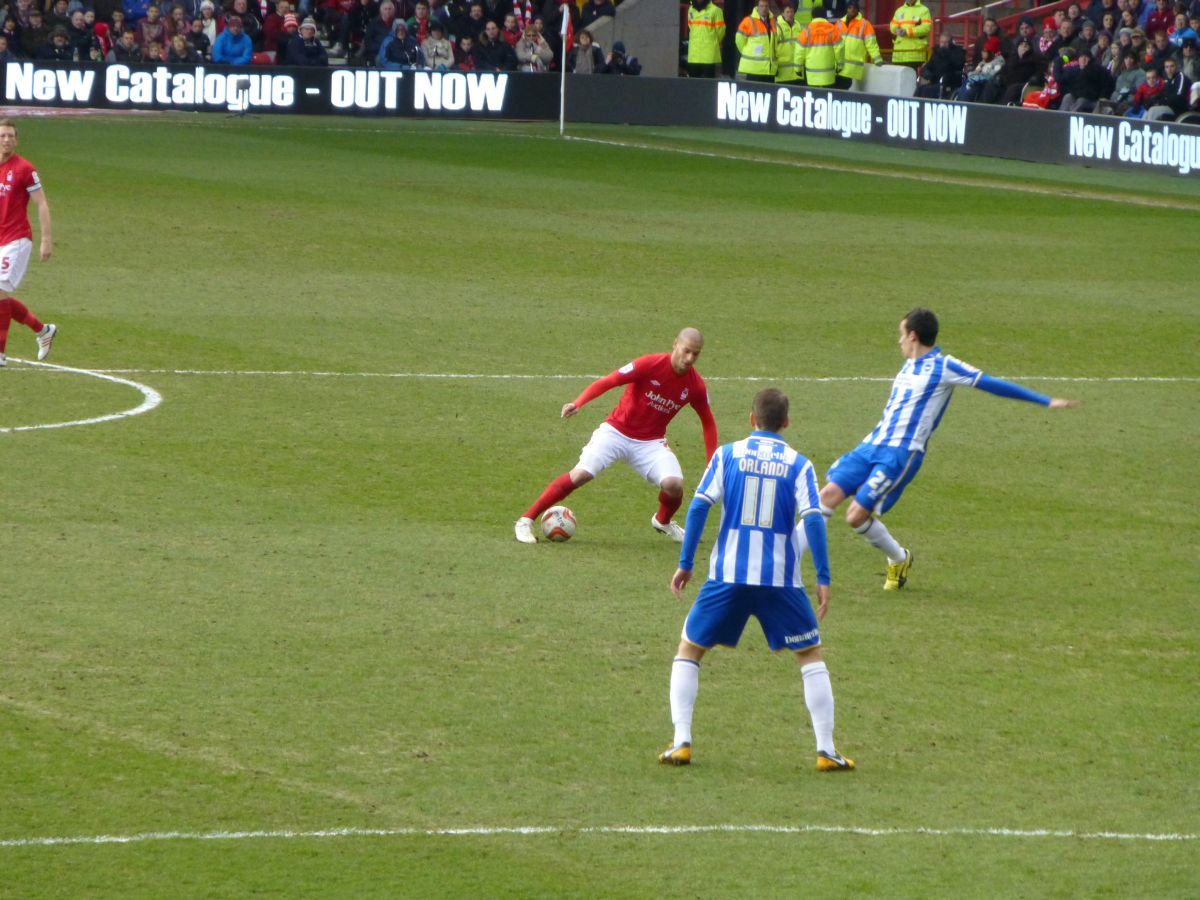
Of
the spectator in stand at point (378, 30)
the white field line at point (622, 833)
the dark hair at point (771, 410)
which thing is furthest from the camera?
the spectator in stand at point (378, 30)

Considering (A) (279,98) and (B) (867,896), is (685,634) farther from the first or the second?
(A) (279,98)

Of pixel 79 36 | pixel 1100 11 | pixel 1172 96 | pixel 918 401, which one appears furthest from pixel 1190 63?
pixel 918 401

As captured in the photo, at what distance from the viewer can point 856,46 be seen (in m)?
40.7

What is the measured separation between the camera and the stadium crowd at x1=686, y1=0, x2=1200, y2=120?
36375 millimetres

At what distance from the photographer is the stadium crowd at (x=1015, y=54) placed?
119 feet

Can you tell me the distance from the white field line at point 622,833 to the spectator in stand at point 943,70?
3403 cm

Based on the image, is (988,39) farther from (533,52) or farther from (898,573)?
(898,573)

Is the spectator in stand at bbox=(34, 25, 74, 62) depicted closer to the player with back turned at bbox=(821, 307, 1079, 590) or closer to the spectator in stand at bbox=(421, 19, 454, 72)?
the spectator in stand at bbox=(421, 19, 454, 72)

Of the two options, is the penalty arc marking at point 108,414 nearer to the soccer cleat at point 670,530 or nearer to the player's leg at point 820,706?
the soccer cleat at point 670,530

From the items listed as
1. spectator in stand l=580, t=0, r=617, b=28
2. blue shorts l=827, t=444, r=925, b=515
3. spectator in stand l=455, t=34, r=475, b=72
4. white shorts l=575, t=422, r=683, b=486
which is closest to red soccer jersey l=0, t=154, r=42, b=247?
white shorts l=575, t=422, r=683, b=486

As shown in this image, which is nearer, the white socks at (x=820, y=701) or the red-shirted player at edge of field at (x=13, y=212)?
the white socks at (x=820, y=701)

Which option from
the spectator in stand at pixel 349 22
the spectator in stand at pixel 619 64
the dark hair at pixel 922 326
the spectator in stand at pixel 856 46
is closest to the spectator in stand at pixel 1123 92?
the spectator in stand at pixel 856 46

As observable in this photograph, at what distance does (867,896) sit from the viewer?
739 cm

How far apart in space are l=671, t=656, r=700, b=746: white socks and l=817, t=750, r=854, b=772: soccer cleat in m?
0.61
